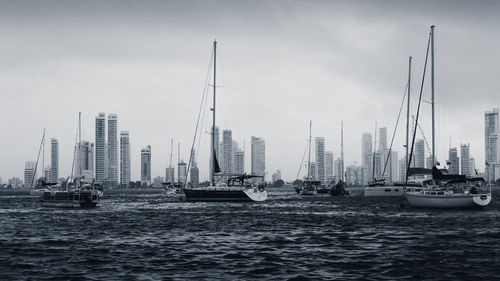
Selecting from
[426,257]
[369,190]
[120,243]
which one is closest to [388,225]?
[426,257]

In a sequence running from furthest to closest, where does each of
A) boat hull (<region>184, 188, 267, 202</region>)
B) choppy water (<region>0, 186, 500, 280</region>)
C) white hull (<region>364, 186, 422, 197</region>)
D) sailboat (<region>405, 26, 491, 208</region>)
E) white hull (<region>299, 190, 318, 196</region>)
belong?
white hull (<region>299, 190, 318, 196</region>) < white hull (<region>364, 186, 422, 197</region>) < boat hull (<region>184, 188, 267, 202</region>) < sailboat (<region>405, 26, 491, 208</region>) < choppy water (<region>0, 186, 500, 280</region>)

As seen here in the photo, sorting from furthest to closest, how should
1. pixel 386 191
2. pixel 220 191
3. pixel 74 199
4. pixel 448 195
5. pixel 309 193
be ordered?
pixel 309 193 → pixel 386 191 → pixel 220 191 → pixel 74 199 → pixel 448 195

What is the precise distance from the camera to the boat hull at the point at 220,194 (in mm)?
93938

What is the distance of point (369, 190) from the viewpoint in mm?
133375

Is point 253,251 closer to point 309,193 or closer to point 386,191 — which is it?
point 386,191

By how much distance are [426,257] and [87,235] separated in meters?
23.5

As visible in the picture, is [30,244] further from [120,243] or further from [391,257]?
[391,257]

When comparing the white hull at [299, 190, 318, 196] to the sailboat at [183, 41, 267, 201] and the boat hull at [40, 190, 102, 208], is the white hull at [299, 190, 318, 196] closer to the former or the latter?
the sailboat at [183, 41, 267, 201]

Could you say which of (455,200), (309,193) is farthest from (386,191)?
(455,200)

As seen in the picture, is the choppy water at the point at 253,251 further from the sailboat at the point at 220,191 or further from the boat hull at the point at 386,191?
the boat hull at the point at 386,191

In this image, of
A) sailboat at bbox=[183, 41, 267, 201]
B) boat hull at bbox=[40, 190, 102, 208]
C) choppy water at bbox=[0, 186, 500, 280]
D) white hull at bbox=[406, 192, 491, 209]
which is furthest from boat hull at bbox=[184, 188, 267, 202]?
choppy water at bbox=[0, 186, 500, 280]

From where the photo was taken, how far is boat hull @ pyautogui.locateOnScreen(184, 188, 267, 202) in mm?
93938

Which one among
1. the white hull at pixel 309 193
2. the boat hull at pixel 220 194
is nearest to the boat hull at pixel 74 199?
the boat hull at pixel 220 194

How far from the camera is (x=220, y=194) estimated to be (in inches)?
3711
